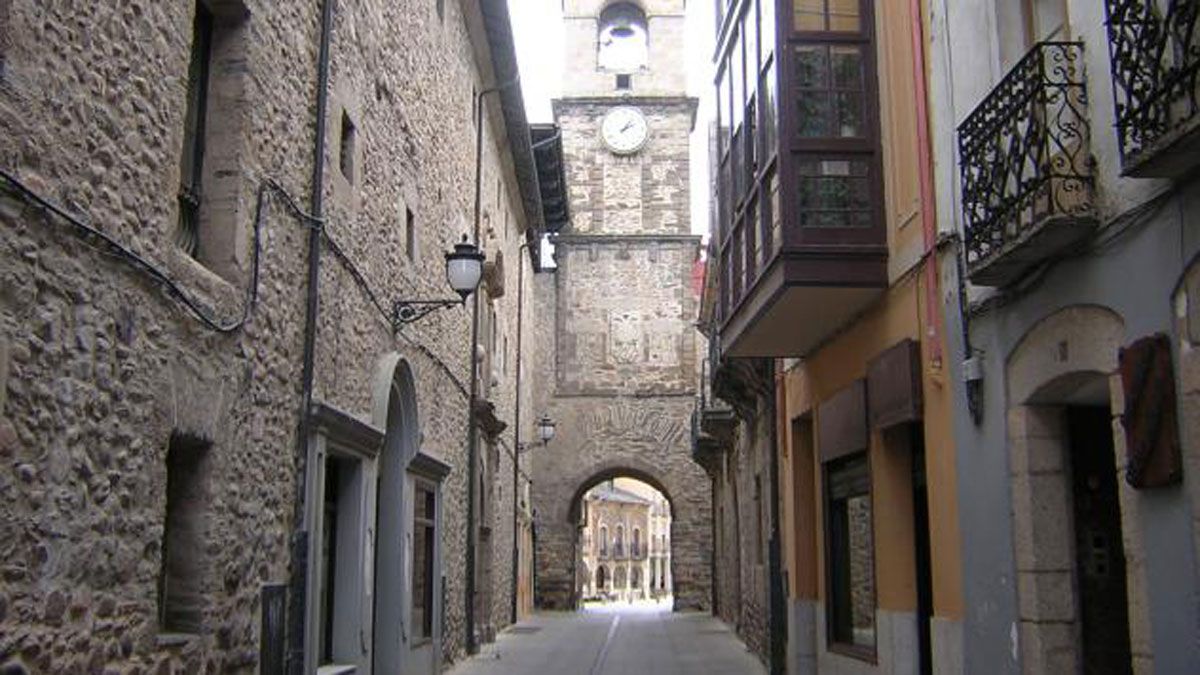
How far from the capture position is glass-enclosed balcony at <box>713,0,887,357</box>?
9492 millimetres

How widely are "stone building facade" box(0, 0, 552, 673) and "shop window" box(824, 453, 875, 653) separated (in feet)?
14.3

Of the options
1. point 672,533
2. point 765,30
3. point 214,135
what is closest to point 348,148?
point 214,135

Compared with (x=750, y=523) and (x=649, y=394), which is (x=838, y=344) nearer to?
(x=750, y=523)

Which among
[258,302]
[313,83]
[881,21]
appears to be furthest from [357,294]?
[881,21]

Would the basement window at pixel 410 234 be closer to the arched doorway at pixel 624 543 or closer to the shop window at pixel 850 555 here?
the shop window at pixel 850 555

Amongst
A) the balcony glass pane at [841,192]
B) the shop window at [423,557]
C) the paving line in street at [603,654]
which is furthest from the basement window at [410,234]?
the paving line in street at [603,654]

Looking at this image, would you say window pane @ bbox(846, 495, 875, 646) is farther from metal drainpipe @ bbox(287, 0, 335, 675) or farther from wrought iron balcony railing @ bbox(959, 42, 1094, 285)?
metal drainpipe @ bbox(287, 0, 335, 675)

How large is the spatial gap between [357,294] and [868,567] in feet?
16.7

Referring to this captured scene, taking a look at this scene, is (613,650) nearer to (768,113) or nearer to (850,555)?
(850,555)

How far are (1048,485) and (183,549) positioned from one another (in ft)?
15.9

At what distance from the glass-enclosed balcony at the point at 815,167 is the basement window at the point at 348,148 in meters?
3.50

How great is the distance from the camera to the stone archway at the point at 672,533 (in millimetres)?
33375

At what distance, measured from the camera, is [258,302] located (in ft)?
26.0

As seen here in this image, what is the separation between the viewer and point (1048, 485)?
6.77m
